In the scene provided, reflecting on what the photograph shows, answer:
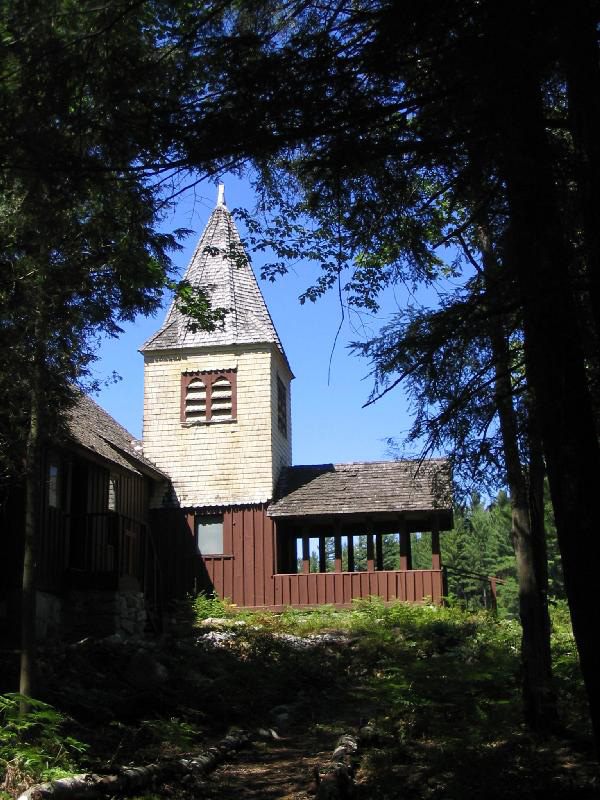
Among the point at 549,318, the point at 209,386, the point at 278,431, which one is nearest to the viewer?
the point at 549,318

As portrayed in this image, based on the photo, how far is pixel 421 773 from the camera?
827 centimetres

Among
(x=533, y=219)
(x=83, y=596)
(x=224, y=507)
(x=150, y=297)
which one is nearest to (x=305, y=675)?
(x=83, y=596)

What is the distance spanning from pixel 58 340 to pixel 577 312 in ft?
21.4

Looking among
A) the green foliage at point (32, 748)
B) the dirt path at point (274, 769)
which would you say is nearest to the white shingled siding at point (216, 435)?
the dirt path at point (274, 769)

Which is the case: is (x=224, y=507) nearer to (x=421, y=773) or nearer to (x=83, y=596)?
(x=83, y=596)

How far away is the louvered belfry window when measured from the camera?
2633cm

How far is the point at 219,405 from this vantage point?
26391 mm

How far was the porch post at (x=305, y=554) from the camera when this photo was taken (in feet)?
81.9

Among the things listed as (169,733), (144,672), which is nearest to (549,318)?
(169,733)

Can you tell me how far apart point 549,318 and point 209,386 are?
21.2 m

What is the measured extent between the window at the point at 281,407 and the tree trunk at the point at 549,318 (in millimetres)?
21465

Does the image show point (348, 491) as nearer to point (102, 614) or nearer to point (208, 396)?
point (208, 396)

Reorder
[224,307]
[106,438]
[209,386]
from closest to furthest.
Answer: [106,438] → [224,307] → [209,386]

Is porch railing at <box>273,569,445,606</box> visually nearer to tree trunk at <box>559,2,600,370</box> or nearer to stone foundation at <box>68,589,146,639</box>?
stone foundation at <box>68,589,146,639</box>
